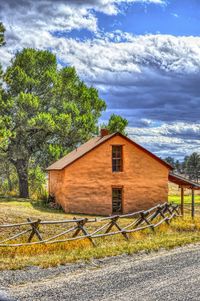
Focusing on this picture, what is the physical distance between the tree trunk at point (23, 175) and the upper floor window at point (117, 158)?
11.2m

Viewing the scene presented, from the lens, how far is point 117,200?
A: 38094 millimetres

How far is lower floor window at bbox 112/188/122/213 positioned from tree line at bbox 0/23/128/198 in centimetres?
910

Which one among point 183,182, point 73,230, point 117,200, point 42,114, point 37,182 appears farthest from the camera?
point 37,182

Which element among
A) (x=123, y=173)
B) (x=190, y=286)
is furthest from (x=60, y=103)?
(x=190, y=286)

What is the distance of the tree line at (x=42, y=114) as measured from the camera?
43.2 metres

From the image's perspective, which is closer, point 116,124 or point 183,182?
point 183,182

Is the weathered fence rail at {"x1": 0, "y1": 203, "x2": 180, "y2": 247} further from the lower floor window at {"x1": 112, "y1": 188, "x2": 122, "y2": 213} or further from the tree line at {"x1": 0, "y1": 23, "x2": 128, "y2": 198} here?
the tree line at {"x1": 0, "y1": 23, "x2": 128, "y2": 198}

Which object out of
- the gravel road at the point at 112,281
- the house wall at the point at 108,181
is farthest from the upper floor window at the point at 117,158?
the gravel road at the point at 112,281

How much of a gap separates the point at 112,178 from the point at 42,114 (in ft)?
32.7

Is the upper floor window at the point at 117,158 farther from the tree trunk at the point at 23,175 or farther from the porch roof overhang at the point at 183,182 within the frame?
the tree trunk at the point at 23,175

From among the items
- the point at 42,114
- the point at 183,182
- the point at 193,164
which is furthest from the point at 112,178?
the point at 193,164

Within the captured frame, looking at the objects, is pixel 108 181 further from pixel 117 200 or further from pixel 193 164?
pixel 193 164

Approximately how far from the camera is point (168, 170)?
3872 cm

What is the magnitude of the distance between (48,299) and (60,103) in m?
38.3
